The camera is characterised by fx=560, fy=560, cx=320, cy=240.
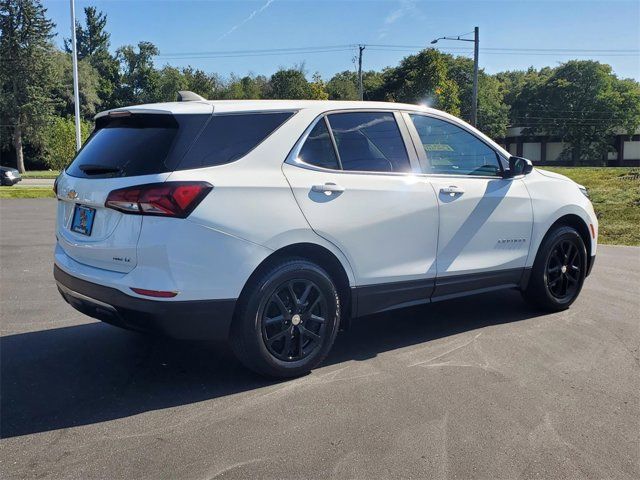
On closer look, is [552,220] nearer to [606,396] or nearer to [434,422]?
[606,396]

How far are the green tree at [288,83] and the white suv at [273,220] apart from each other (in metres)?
48.8

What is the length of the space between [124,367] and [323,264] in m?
1.63

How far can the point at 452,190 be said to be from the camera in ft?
15.0

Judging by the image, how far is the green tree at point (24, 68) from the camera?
47.4 metres

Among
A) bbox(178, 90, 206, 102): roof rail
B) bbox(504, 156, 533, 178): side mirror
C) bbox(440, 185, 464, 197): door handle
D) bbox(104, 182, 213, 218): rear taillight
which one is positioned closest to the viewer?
bbox(104, 182, 213, 218): rear taillight

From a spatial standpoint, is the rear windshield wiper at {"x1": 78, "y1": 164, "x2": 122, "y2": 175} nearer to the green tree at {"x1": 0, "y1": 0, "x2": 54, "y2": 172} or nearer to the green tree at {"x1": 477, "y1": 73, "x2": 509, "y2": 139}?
the green tree at {"x1": 0, "y1": 0, "x2": 54, "y2": 172}

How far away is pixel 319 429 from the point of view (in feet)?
10.4

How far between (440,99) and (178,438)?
54.7m

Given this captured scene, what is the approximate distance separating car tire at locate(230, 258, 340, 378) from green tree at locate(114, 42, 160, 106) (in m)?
74.8

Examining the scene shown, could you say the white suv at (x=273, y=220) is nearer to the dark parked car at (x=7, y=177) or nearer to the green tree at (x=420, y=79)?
the dark parked car at (x=7, y=177)

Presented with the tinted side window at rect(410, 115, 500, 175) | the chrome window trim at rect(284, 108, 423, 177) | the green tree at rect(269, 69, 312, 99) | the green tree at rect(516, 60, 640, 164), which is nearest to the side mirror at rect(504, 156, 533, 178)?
the tinted side window at rect(410, 115, 500, 175)

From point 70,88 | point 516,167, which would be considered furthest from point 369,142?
point 70,88

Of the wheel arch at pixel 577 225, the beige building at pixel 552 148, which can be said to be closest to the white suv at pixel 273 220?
the wheel arch at pixel 577 225

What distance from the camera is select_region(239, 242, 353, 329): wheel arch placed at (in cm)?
368
